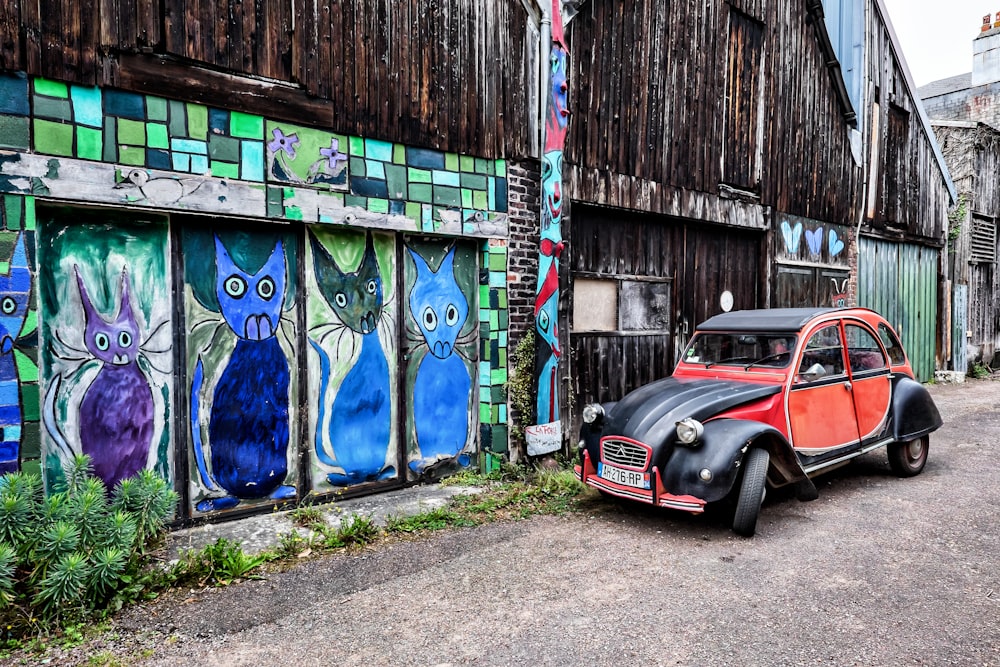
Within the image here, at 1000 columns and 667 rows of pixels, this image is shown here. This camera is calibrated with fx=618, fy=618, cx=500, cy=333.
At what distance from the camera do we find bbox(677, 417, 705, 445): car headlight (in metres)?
4.55

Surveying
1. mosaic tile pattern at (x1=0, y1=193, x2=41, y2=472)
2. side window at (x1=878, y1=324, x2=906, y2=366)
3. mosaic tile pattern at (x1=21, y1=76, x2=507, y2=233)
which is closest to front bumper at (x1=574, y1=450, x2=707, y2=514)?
mosaic tile pattern at (x1=21, y1=76, x2=507, y2=233)

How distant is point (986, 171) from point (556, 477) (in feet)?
49.3

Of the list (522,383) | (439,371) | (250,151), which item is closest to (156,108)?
(250,151)

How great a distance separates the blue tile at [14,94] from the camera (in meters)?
4.05

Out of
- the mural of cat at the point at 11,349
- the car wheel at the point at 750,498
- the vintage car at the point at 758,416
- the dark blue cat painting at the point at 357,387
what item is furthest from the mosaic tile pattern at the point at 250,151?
the car wheel at the point at 750,498

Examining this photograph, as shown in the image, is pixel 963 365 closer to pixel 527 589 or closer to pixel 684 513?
pixel 684 513

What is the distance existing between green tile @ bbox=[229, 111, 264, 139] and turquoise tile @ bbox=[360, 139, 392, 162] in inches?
37.3

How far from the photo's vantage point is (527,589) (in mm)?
3844

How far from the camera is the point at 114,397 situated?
15.0 feet

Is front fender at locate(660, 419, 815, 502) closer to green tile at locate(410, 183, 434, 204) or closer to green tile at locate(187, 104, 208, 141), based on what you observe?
green tile at locate(410, 183, 434, 204)

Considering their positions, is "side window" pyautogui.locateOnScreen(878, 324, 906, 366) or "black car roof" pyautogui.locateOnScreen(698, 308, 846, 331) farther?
"side window" pyautogui.locateOnScreen(878, 324, 906, 366)

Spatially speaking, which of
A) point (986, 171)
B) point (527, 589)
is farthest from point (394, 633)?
point (986, 171)

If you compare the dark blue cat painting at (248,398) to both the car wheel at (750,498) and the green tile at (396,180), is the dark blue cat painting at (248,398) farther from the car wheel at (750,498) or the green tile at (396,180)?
the car wheel at (750,498)

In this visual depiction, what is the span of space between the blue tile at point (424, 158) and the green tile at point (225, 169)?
1586 millimetres
